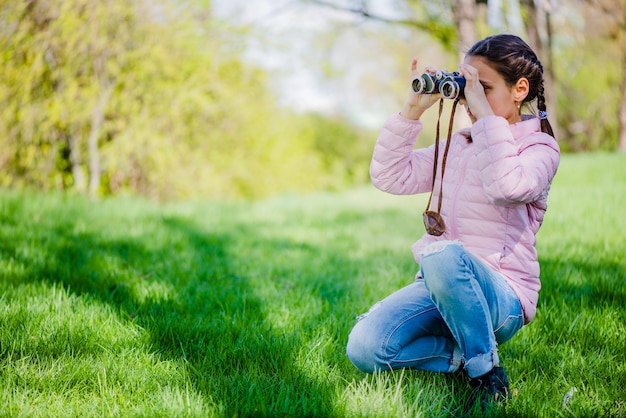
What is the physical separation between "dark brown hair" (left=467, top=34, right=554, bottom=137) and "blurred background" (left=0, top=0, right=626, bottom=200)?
1.64m

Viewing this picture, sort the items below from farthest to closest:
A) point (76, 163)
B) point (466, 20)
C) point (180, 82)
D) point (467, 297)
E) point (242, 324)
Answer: point (466, 20)
point (180, 82)
point (76, 163)
point (242, 324)
point (467, 297)

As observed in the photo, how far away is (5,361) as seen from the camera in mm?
1919

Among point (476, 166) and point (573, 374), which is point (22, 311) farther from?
point (573, 374)

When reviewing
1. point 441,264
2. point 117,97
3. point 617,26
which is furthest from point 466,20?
point 617,26

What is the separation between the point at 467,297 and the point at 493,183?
37 centimetres

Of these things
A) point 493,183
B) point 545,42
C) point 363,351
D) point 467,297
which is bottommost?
point 363,351

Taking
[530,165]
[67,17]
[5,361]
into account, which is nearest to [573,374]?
[530,165]

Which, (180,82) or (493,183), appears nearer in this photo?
(493,183)

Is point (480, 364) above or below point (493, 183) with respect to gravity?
below

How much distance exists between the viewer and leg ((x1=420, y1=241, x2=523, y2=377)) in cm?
167

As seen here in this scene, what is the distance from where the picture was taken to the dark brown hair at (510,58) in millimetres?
1839

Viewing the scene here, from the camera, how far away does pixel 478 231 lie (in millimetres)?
1876

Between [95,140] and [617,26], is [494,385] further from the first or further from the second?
[617,26]

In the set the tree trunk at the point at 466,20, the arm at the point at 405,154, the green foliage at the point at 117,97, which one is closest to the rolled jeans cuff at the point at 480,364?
the arm at the point at 405,154
